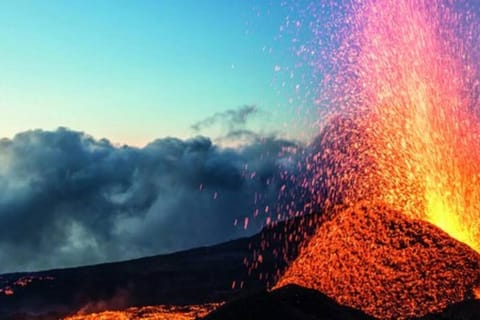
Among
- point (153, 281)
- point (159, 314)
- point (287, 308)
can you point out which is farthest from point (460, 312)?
point (153, 281)

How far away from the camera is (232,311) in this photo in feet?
71.9

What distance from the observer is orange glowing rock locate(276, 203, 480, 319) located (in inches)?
980

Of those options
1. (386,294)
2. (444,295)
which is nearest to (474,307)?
(444,295)

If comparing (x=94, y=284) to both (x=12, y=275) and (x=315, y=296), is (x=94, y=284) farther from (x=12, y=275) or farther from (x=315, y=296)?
(x=315, y=296)

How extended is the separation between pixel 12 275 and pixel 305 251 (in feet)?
212

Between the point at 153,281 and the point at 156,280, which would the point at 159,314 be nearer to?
the point at 153,281

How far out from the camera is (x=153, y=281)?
2842 inches

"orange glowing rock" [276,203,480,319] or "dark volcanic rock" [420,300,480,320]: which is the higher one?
"orange glowing rock" [276,203,480,319]

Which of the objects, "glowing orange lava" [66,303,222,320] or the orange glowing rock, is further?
"glowing orange lava" [66,303,222,320]

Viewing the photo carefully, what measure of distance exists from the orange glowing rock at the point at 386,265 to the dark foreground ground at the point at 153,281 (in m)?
9.81

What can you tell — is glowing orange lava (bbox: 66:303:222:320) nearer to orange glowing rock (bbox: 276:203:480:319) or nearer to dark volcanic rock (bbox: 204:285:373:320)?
orange glowing rock (bbox: 276:203:480:319)

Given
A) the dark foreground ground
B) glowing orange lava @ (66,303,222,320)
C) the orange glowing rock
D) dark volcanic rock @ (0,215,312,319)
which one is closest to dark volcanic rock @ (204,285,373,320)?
the orange glowing rock

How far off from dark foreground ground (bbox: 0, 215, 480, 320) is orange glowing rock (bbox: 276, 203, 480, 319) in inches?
386

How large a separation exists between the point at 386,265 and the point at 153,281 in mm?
47868
